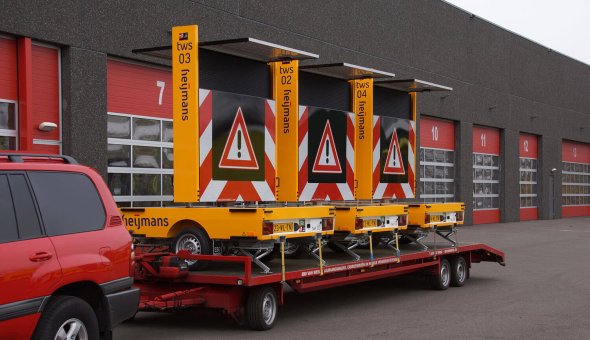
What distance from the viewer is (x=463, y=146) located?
101ft

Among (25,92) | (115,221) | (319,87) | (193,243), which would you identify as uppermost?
(25,92)

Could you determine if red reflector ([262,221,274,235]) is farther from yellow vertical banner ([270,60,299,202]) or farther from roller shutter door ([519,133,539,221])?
roller shutter door ([519,133,539,221])

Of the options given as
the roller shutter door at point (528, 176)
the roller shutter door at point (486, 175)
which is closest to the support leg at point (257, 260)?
the roller shutter door at point (486, 175)

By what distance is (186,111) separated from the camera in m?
9.05

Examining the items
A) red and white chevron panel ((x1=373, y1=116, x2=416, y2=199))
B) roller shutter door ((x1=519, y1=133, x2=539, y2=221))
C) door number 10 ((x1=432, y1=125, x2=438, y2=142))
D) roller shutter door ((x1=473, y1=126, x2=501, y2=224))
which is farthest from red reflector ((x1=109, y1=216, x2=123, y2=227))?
roller shutter door ((x1=519, y1=133, x2=539, y2=221))

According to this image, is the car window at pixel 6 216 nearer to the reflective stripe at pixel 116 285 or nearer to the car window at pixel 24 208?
the car window at pixel 24 208

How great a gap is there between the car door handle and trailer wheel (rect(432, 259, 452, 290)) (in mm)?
8048

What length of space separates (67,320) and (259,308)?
302cm

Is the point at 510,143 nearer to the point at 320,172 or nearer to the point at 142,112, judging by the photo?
the point at 142,112

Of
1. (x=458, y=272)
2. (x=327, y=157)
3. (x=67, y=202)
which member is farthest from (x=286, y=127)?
(x=67, y=202)

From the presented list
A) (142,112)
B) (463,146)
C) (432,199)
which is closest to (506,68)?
(463,146)

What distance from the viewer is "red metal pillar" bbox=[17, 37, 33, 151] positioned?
13367mm

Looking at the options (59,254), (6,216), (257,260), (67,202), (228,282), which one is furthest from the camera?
(257,260)

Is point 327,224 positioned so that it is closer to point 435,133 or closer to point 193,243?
point 193,243
